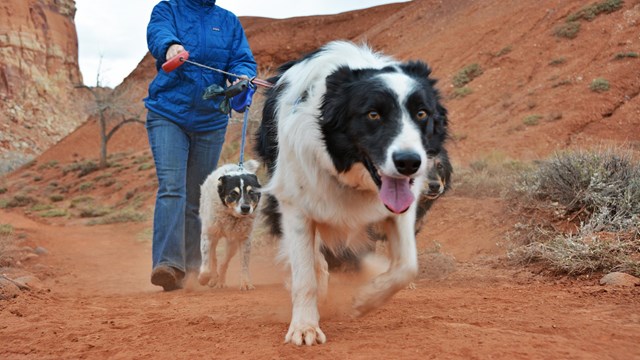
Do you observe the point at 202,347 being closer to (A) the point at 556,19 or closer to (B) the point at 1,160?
(A) the point at 556,19

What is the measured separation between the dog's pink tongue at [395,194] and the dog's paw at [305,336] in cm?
85

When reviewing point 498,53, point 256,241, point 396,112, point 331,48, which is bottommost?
point 256,241

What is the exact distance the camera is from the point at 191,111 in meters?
6.31

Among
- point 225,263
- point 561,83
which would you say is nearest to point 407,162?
point 225,263

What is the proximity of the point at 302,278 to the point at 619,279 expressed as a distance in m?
2.75

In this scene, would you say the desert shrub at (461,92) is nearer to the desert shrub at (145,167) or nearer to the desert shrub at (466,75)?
the desert shrub at (466,75)

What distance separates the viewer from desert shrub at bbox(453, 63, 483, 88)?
2578cm

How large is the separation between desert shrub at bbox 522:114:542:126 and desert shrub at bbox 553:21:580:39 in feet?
21.0

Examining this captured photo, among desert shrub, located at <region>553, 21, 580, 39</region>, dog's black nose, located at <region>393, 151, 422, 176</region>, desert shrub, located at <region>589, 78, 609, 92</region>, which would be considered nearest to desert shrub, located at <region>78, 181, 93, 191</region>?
desert shrub, located at <region>553, 21, 580, 39</region>

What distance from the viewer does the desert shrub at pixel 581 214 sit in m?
5.73

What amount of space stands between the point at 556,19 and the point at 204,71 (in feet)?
74.7

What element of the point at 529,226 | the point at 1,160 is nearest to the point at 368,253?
the point at 529,226

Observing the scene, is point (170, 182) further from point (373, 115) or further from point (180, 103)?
point (373, 115)

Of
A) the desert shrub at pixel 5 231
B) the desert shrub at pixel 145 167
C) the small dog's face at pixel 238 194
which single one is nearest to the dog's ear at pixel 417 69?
the small dog's face at pixel 238 194
